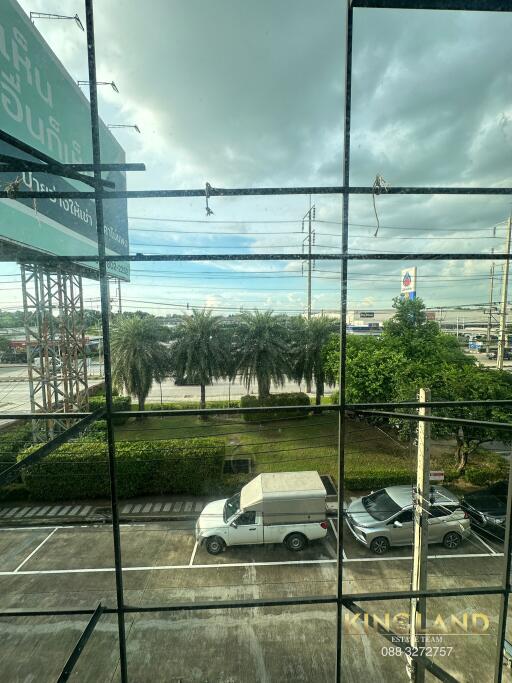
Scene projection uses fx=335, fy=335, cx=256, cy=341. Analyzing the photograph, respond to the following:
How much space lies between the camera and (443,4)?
6.32ft

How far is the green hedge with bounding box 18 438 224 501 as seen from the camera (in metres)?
8.32

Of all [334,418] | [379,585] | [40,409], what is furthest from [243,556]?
[334,418]

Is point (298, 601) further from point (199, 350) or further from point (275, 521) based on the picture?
point (199, 350)

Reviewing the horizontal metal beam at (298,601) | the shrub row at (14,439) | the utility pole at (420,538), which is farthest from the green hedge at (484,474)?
the shrub row at (14,439)

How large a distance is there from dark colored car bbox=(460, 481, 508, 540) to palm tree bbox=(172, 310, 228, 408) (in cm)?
817

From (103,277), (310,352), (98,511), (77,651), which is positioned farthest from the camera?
(310,352)

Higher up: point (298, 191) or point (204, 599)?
point (298, 191)

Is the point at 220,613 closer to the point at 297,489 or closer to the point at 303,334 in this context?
the point at 297,489

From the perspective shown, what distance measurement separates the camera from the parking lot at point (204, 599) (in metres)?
4.52

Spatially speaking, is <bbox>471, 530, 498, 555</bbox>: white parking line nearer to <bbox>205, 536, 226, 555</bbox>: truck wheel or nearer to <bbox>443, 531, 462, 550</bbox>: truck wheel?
<bbox>443, 531, 462, 550</bbox>: truck wheel

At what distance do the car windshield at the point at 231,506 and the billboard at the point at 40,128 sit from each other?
5521 millimetres

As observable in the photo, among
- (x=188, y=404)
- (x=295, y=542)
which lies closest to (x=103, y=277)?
(x=295, y=542)

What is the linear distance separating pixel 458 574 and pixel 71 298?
1018 cm

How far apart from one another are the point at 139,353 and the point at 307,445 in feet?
21.6
